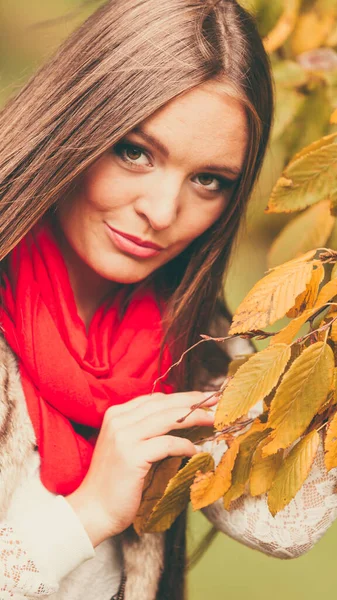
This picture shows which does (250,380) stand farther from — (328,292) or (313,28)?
(313,28)

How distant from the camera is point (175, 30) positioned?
898 mm

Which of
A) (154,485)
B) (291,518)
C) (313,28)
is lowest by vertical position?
(291,518)

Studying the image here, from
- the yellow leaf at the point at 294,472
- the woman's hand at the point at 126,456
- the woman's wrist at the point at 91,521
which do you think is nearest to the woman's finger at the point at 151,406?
the woman's hand at the point at 126,456

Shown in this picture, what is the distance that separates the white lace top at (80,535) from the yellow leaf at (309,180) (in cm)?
35

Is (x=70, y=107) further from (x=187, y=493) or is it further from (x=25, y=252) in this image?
(x=187, y=493)

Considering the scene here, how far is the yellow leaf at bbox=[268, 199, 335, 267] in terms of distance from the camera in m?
0.89

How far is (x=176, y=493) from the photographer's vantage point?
0.80 m

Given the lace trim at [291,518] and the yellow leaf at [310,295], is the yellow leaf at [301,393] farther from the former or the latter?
the lace trim at [291,518]

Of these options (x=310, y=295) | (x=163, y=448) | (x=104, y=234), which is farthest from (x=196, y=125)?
(x=163, y=448)

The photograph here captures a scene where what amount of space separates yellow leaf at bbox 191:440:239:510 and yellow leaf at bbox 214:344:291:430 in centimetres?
13

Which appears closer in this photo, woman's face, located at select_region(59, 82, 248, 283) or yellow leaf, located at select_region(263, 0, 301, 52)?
woman's face, located at select_region(59, 82, 248, 283)

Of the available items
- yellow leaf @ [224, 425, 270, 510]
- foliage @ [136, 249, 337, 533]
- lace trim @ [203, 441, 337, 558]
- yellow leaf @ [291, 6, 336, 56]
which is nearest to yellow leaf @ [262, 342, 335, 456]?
foliage @ [136, 249, 337, 533]

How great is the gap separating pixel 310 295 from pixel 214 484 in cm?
25

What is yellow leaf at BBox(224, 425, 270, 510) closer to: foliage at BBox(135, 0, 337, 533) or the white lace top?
foliage at BBox(135, 0, 337, 533)
